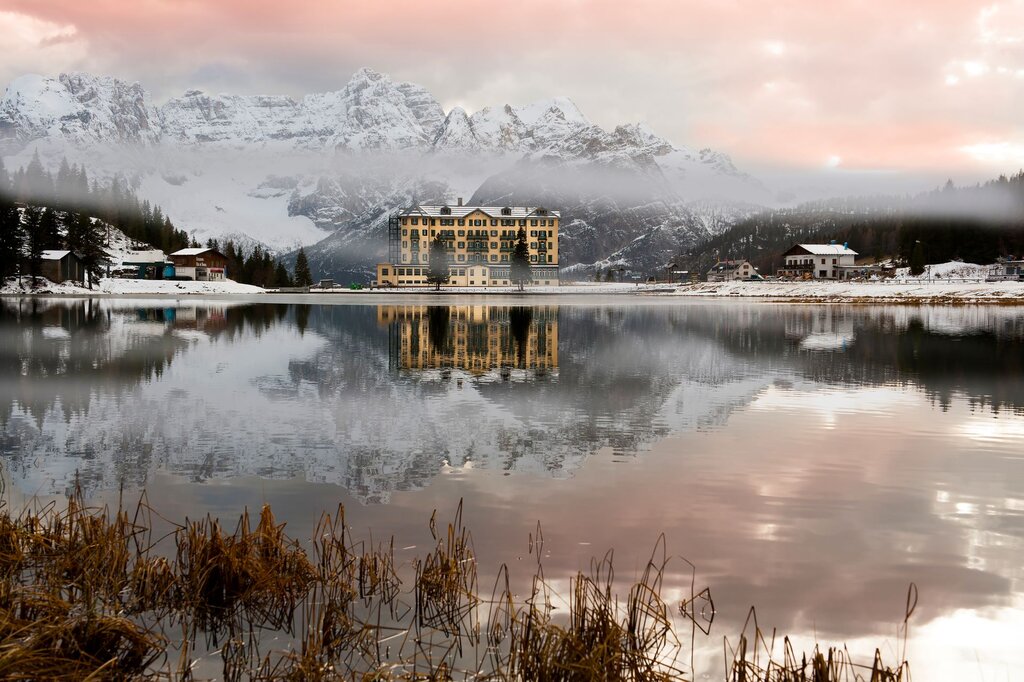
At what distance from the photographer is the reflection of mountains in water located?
16.7m

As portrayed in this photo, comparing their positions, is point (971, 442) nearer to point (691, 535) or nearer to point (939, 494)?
point (939, 494)

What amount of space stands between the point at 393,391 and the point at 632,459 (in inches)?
465

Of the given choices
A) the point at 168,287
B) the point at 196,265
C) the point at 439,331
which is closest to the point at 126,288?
the point at 168,287

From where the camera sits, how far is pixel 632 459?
55.6ft

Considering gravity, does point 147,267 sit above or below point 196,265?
below

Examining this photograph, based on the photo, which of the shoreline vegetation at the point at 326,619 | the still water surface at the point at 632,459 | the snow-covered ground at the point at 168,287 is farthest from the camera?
the snow-covered ground at the point at 168,287

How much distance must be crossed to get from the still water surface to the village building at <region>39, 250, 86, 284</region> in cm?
11782

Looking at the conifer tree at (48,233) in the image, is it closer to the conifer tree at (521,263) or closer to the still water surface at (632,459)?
the conifer tree at (521,263)

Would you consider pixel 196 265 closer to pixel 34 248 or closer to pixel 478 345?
pixel 34 248

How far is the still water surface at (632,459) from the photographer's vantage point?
393 inches

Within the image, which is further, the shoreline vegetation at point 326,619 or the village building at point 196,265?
→ the village building at point 196,265

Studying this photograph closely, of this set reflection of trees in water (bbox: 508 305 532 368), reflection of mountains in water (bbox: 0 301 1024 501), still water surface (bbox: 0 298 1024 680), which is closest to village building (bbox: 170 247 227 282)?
reflection of trees in water (bbox: 508 305 532 368)

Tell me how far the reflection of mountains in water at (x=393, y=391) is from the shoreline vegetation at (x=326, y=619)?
166 inches

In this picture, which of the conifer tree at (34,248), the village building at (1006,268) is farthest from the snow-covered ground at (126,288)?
the village building at (1006,268)
